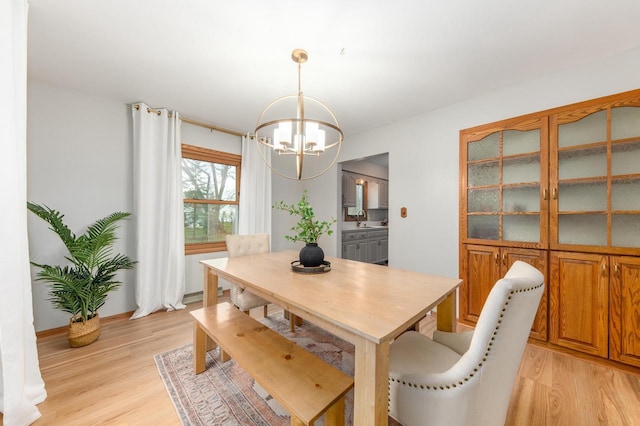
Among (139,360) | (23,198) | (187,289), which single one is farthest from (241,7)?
(187,289)

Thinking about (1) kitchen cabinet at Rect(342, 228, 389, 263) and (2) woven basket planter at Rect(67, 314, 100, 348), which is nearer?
(2) woven basket planter at Rect(67, 314, 100, 348)

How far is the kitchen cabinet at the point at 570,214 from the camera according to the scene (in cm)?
182

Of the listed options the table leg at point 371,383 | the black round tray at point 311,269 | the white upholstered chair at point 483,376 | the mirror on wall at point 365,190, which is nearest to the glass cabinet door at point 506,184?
the white upholstered chair at point 483,376

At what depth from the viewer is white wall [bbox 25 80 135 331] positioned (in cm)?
233

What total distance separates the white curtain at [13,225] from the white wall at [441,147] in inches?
128

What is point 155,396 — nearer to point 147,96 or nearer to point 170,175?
point 170,175

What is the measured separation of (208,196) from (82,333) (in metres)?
1.97

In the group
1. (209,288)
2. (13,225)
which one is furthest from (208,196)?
(13,225)

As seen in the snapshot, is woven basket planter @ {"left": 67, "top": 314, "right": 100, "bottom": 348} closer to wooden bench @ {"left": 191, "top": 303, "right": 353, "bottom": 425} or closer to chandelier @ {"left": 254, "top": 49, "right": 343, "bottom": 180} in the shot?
wooden bench @ {"left": 191, "top": 303, "right": 353, "bottom": 425}

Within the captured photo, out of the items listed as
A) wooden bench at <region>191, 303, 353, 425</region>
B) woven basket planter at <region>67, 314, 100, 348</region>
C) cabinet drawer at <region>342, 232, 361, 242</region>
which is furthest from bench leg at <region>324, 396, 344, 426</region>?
cabinet drawer at <region>342, 232, 361, 242</region>

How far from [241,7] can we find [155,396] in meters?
2.53

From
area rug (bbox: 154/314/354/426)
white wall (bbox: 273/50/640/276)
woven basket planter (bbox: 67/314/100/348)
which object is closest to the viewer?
area rug (bbox: 154/314/354/426)

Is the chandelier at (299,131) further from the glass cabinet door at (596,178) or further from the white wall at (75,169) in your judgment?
the glass cabinet door at (596,178)

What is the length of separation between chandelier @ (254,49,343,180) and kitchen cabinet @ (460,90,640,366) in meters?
1.67
